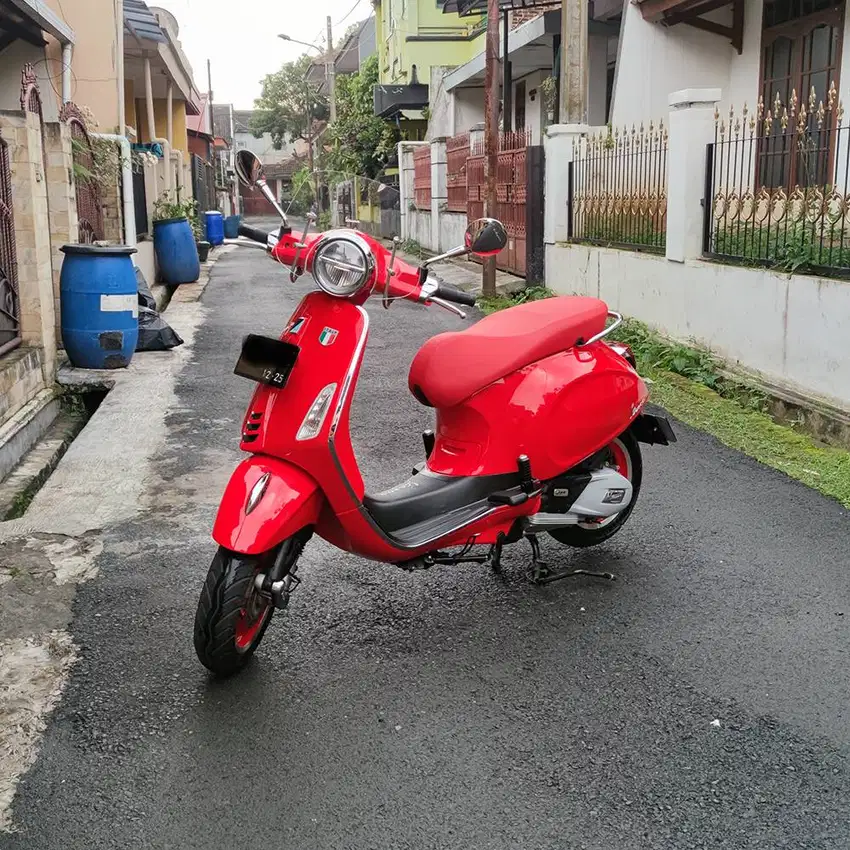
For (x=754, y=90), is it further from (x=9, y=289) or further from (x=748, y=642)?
(x=748, y=642)

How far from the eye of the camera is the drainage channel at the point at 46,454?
203 inches

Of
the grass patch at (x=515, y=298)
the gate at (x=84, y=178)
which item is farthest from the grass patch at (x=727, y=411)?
the gate at (x=84, y=178)

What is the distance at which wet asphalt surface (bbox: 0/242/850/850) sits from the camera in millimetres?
2453

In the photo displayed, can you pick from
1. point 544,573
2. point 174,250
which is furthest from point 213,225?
point 544,573

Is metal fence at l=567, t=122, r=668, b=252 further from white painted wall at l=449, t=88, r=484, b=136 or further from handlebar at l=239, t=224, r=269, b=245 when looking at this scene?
white painted wall at l=449, t=88, r=484, b=136

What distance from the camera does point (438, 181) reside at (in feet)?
61.4

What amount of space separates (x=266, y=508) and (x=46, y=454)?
3.57 m

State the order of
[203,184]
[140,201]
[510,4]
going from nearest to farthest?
[140,201], [510,4], [203,184]

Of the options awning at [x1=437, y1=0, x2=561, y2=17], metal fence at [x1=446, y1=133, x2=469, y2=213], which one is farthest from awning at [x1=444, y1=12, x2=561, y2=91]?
metal fence at [x1=446, y1=133, x2=469, y2=213]

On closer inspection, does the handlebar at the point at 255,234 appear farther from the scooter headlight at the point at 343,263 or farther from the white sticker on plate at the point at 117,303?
the white sticker on plate at the point at 117,303

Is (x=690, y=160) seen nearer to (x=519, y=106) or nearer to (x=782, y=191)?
(x=782, y=191)

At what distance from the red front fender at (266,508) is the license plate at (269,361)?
25 centimetres

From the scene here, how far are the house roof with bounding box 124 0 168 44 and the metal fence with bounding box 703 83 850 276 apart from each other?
9116 millimetres

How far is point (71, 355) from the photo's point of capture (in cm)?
766
